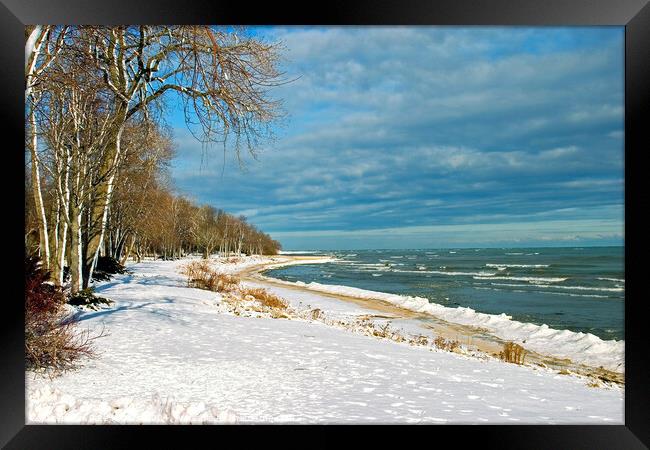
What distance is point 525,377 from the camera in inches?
186

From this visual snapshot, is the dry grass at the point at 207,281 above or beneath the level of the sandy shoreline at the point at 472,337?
above

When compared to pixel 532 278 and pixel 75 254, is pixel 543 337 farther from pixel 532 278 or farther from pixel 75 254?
pixel 532 278

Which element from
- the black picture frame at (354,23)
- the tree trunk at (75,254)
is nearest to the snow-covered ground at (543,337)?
the black picture frame at (354,23)

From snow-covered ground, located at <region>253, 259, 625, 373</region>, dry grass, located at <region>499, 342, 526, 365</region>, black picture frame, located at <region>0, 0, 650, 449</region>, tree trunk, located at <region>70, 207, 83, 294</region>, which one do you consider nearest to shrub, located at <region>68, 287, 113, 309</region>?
tree trunk, located at <region>70, 207, 83, 294</region>

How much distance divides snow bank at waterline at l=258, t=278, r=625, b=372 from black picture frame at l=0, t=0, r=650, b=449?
333cm

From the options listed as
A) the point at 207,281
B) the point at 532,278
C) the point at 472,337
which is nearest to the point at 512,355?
the point at 472,337

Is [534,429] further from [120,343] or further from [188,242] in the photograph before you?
[188,242]

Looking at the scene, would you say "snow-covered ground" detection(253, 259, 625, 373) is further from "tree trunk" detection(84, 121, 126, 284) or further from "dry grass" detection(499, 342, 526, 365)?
"tree trunk" detection(84, 121, 126, 284)

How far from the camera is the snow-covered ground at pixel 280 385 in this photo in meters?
3.12

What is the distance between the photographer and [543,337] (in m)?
9.86

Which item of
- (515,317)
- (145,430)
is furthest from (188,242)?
(145,430)

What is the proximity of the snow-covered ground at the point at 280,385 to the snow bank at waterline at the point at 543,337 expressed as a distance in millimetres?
2761

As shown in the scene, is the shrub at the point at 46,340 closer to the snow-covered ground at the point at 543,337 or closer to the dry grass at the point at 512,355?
the dry grass at the point at 512,355

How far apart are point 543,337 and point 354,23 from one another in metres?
9.60
